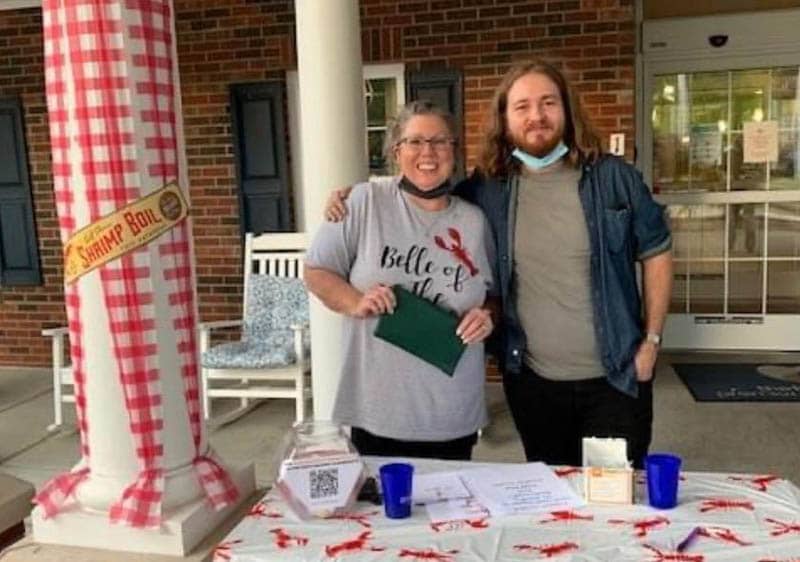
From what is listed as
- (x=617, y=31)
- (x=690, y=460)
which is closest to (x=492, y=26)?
(x=617, y=31)

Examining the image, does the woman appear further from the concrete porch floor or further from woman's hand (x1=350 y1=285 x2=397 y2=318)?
the concrete porch floor

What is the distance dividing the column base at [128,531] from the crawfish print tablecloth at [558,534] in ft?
0.47

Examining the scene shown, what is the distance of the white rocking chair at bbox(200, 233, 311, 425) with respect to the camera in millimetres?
3902

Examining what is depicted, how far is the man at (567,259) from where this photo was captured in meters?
1.86

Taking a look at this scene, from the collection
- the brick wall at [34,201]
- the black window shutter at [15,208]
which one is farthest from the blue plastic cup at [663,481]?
the black window shutter at [15,208]

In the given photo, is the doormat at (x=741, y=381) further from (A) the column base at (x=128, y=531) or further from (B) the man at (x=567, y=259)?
(A) the column base at (x=128, y=531)

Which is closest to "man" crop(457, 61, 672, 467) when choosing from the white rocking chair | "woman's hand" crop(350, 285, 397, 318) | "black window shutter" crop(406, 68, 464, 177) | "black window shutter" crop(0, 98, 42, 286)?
"woman's hand" crop(350, 285, 397, 318)

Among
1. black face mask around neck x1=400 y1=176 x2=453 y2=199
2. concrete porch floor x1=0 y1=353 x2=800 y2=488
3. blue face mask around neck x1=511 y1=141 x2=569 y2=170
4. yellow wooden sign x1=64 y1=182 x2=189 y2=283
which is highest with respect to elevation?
blue face mask around neck x1=511 y1=141 x2=569 y2=170

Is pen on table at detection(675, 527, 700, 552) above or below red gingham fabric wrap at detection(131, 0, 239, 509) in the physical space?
below

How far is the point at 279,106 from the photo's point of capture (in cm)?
485

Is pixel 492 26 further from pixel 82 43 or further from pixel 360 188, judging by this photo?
pixel 82 43

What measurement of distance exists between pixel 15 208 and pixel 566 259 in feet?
15.0

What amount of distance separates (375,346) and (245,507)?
17.4 inches

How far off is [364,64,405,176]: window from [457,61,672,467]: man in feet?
9.49
